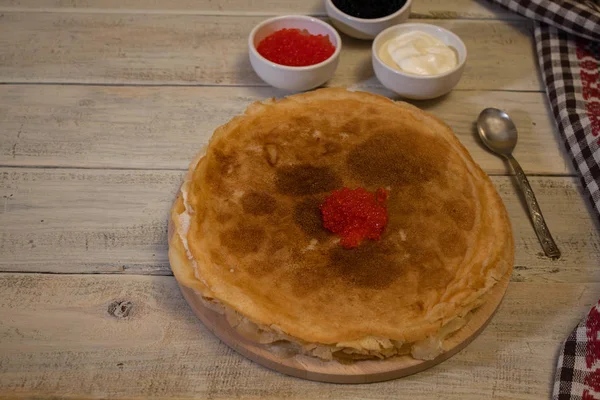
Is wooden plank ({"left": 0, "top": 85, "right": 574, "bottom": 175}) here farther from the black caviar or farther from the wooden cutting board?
the wooden cutting board

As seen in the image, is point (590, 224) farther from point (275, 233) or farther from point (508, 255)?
point (275, 233)

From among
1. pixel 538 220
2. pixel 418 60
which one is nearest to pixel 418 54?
pixel 418 60

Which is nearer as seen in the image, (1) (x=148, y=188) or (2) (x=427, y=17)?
(1) (x=148, y=188)

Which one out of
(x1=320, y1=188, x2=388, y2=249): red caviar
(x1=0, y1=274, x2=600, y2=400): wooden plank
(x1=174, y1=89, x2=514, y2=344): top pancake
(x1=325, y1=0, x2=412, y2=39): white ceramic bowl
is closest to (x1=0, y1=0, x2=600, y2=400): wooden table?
(x1=0, y1=274, x2=600, y2=400): wooden plank

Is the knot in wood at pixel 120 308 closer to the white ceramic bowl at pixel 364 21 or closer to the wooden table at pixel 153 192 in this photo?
the wooden table at pixel 153 192

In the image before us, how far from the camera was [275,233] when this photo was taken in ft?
6.42

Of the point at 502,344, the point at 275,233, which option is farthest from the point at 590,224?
the point at 275,233

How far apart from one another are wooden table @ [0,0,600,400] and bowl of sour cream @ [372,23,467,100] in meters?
0.17

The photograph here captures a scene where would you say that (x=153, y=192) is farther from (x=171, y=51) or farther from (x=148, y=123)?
(x=171, y=51)

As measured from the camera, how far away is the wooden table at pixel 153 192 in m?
1.85

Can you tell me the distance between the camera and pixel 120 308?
1.99 metres

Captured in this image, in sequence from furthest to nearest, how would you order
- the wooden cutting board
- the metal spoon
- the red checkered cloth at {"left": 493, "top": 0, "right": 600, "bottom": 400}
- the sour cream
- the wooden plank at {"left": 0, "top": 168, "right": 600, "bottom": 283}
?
the sour cream, the red checkered cloth at {"left": 493, "top": 0, "right": 600, "bottom": 400}, the metal spoon, the wooden plank at {"left": 0, "top": 168, "right": 600, "bottom": 283}, the wooden cutting board

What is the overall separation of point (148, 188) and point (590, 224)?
5.81 ft

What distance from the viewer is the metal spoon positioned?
2259 mm
